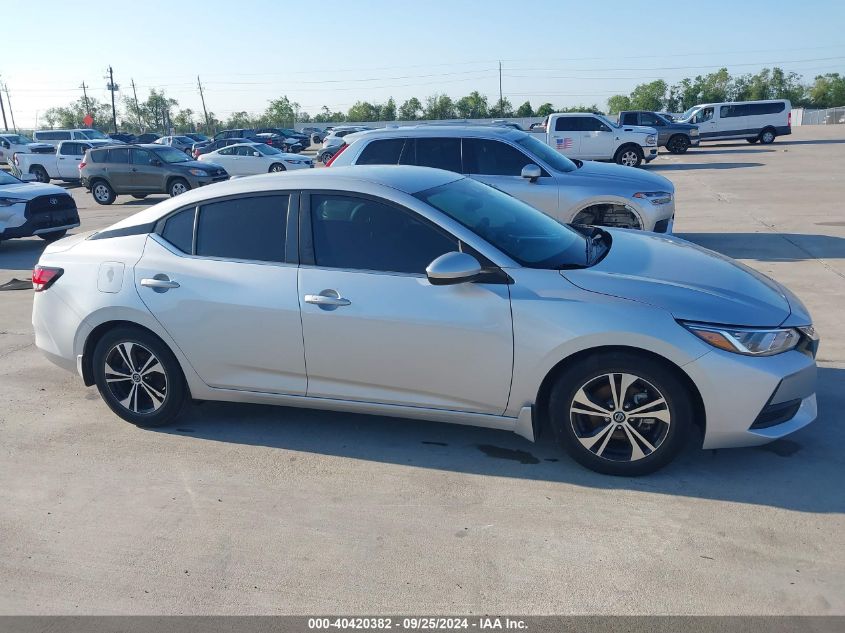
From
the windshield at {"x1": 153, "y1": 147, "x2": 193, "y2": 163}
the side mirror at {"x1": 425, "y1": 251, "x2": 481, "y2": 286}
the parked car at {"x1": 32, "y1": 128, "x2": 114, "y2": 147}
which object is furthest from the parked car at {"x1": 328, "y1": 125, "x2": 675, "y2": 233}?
the parked car at {"x1": 32, "y1": 128, "x2": 114, "y2": 147}

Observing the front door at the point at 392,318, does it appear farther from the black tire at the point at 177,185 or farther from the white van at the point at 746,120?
the white van at the point at 746,120

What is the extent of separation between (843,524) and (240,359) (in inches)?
135

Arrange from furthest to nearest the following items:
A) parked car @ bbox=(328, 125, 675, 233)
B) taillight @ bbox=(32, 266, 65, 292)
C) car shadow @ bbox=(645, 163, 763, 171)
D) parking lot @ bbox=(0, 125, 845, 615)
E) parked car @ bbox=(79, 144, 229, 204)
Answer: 1. car shadow @ bbox=(645, 163, 763, 171)
2. parked car @ bbox=(79, 144, 229, 204)
3. parked car @ bbox=(328, 125, 675, 233)
4. taillight @ bbox=(32, 266, 65, 292)
5. parking lot @ bbox=(0, 125, 845, 615)

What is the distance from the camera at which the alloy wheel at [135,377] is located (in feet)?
16.6

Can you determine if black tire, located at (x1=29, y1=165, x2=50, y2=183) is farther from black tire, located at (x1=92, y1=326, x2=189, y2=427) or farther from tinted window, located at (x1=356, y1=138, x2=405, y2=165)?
black tire, located at (x1=92, y1=326, x2=189, y2=427)

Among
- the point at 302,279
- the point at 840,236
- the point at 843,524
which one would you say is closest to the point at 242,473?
the point at 302,279

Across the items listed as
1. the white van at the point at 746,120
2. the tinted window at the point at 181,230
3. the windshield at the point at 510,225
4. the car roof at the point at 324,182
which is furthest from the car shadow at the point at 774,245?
the white van at the point at 746,120

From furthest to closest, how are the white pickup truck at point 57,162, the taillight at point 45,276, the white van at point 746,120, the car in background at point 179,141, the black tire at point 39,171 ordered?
1. the car in background at point 179,141
2. the white van at point 746,120
3. the black tire at point 39,171
4. the white pickup truck at point 57,162
5. the taillight at point 45,276

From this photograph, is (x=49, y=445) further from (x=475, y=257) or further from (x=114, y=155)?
(x=114, y=155)

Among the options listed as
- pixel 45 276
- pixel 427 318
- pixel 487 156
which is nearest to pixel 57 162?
pixel 487 156

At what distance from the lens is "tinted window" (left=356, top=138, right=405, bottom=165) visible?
9867 millimetres

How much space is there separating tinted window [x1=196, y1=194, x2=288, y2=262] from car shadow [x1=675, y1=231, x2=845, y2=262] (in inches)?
288

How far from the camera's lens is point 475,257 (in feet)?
14.1

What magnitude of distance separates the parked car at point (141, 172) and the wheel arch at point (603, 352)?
1811 cm
